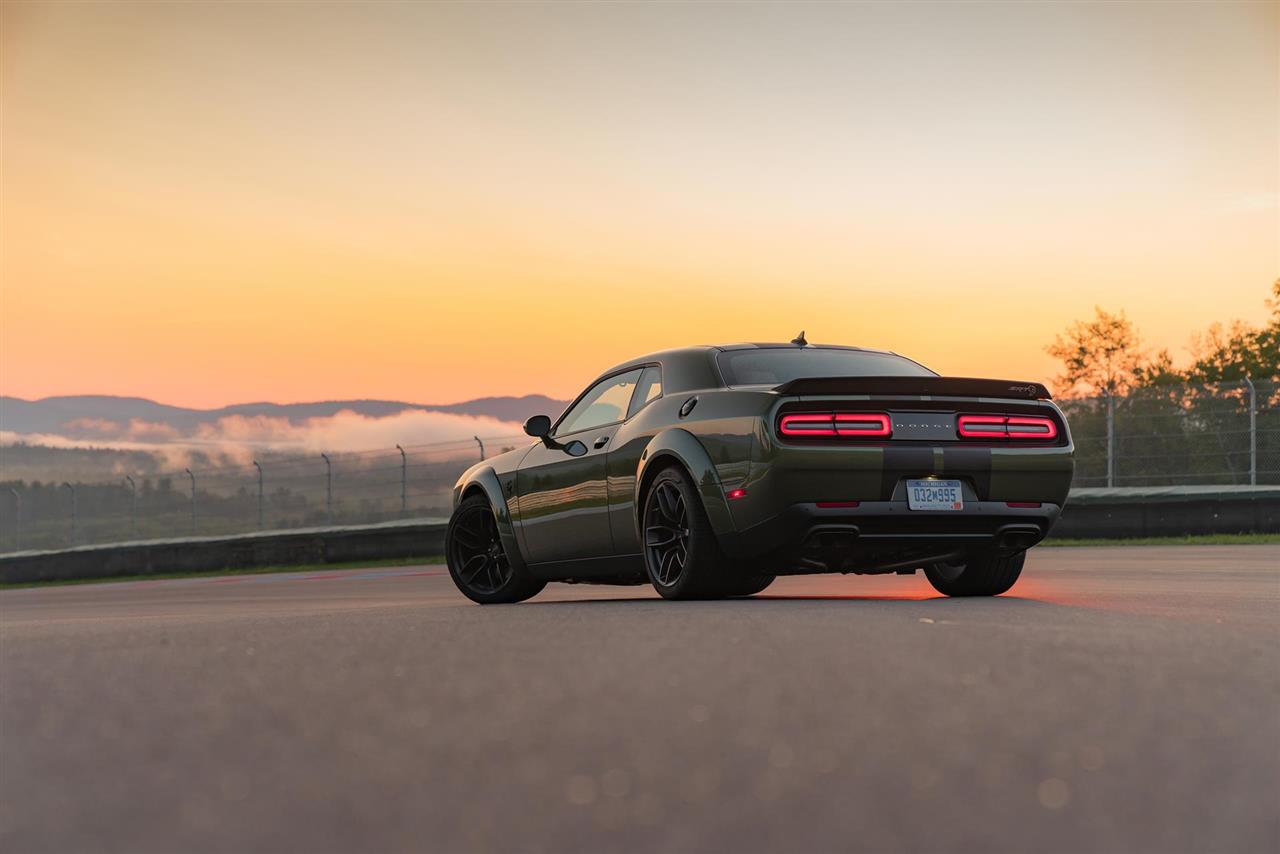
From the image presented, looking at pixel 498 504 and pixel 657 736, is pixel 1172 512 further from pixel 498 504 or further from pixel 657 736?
pixel 657 736

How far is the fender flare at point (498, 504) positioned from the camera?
33.4 ft

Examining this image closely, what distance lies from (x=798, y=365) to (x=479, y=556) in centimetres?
315

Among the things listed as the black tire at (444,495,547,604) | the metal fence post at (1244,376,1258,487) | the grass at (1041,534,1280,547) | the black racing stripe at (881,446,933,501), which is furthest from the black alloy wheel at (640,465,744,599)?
the metal fence post at (1244,376,1258,487)

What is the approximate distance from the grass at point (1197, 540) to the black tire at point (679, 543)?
1189cm

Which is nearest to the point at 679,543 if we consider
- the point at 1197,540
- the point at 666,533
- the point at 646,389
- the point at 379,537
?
the point at 666,533

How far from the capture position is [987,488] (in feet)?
26.5

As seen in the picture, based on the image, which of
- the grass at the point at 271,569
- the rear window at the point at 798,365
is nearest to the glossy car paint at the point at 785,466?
the rear window at the point at 798,365

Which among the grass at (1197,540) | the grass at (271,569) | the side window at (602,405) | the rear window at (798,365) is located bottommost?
the grass at (271,569)

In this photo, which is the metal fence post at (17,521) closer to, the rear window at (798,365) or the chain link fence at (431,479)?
the chain link fence at (431,479)

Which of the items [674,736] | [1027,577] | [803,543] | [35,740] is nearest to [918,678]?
[674,736]

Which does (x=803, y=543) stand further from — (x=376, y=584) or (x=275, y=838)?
(x=376, y=584)

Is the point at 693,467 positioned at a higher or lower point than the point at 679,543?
higher

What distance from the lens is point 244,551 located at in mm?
27094

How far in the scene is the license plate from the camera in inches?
310
